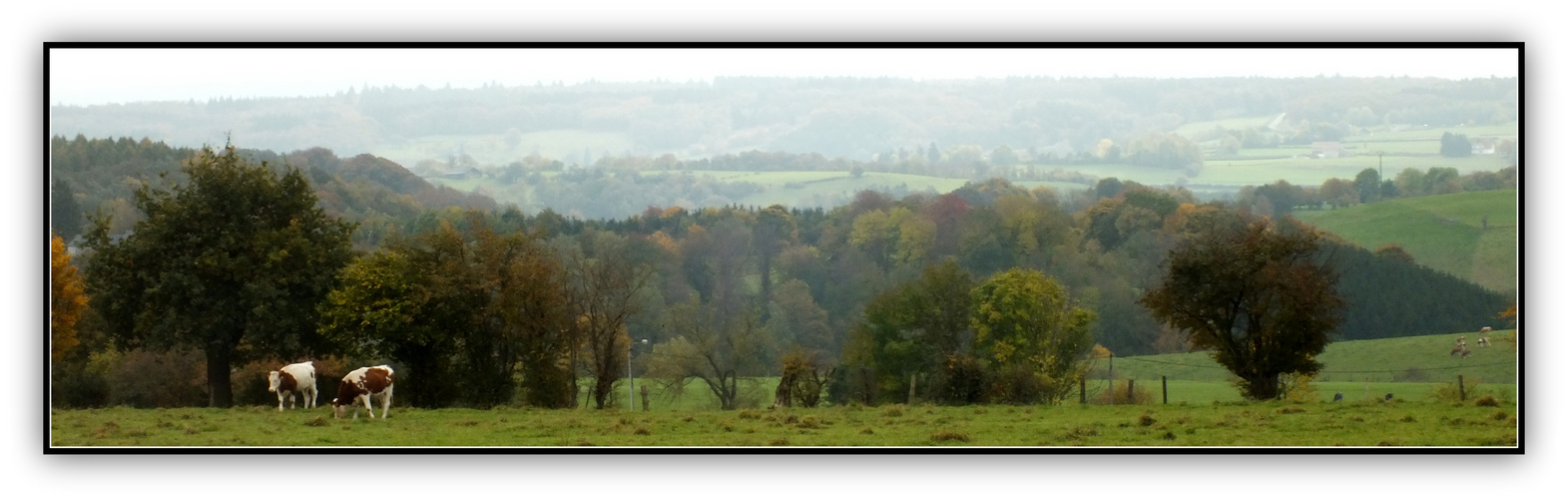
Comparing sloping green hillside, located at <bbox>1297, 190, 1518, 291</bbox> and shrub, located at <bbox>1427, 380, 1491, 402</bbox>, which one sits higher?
sloping green hillside, located at <bbox>1297, 190, 1518, 291</bbox>

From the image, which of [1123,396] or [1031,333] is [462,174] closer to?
[1031,333]

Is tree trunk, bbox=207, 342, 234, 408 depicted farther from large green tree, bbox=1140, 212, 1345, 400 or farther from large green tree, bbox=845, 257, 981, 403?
large green tree, bbox=1140, 212, 1345, 400

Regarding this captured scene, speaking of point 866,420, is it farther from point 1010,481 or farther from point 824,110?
point 824,110

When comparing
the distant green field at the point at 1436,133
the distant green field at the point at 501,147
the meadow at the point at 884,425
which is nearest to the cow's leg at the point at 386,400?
the meadow at the point at 884,425

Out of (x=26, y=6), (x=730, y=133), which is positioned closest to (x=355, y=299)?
(x=26, y=6)

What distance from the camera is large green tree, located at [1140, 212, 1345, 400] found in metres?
13.9

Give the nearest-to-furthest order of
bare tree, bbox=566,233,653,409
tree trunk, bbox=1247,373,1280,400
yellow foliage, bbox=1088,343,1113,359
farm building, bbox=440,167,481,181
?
tree trunk, bbox=1247,373,1280,400 → bare tree, bbox=566,233,653,409 → farm building, bbox=440,167,481,181 → yellow foliage, bbox=1088,343,1113,359

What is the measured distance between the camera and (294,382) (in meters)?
12.9

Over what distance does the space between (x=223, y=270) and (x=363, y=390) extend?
2.55m

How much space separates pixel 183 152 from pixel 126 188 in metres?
1.09

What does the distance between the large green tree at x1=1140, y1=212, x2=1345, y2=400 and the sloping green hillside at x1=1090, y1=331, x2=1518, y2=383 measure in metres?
0.63

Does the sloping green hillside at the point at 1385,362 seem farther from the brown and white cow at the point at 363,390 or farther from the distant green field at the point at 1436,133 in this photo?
the brown and white cow at the point at 363,390

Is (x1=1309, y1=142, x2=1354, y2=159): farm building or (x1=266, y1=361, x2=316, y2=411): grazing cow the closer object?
(x1=266, y1=361, x2=316, y2=411): grazing cow

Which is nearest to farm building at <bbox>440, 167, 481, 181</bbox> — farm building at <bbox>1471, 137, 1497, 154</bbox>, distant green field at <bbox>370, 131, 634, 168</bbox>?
distant green field at <bbox>370, 131, 634, 168</bbox>
